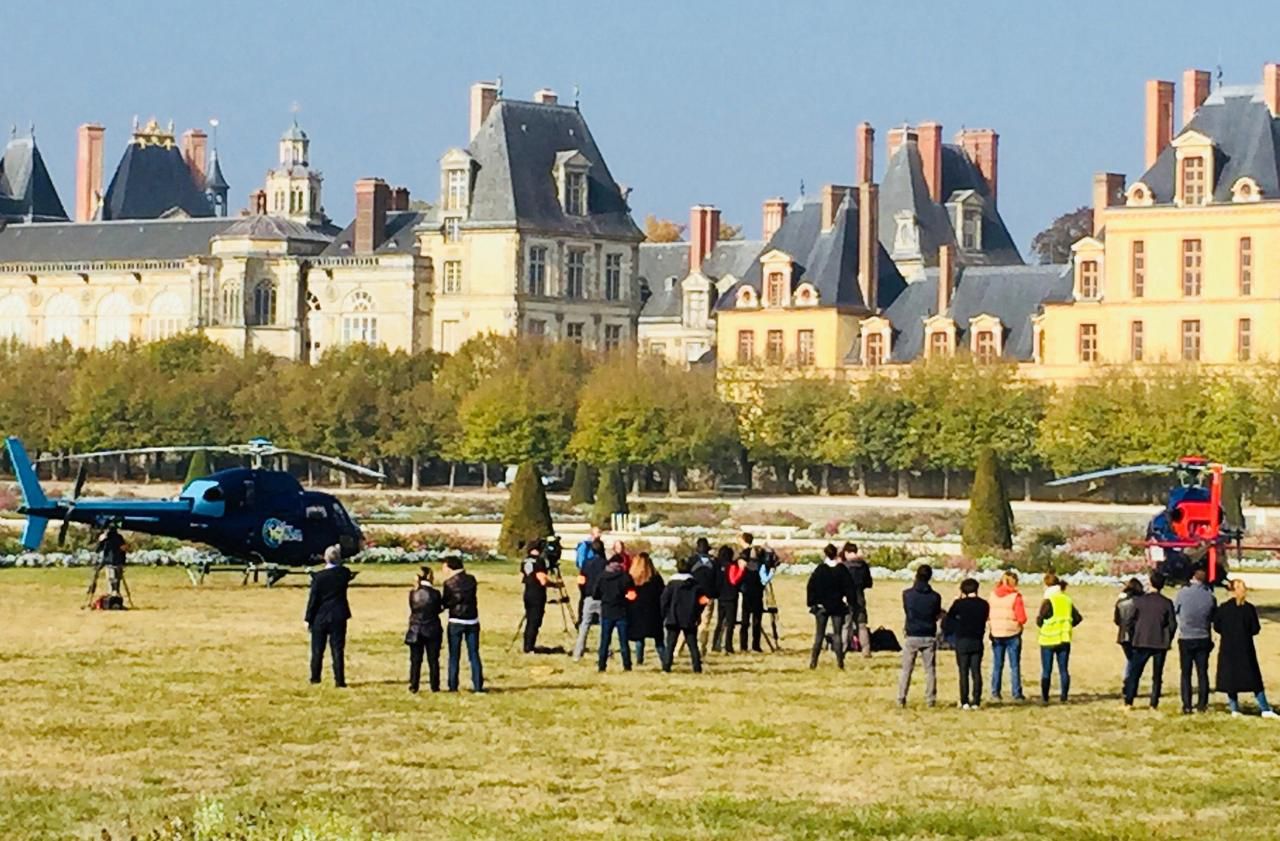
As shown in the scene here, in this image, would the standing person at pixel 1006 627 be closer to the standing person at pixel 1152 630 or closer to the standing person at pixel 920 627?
the standing person at pixel 920 627

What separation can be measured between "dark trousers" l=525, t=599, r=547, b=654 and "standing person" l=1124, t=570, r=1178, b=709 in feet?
20.0

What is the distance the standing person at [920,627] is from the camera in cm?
2748

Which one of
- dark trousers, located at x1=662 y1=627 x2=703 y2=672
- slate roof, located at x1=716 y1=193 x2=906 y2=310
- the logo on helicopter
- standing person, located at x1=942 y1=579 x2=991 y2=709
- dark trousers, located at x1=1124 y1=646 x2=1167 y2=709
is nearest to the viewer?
standing person, located at x1=942 y1=579 x2=991 y2=709

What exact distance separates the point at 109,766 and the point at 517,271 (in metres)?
77.7

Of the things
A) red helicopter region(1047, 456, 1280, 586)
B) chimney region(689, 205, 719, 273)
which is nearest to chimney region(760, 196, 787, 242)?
chimney region(689, 205, 719, 273)

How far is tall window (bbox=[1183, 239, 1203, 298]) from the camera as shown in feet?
262

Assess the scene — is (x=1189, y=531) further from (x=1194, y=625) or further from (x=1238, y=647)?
(x=1238, y=647)

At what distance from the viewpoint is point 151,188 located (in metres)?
123

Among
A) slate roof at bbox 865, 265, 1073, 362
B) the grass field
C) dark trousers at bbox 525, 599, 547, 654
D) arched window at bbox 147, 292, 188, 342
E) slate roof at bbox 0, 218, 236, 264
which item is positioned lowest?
the grass field

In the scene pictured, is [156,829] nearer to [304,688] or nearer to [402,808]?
[402,808]

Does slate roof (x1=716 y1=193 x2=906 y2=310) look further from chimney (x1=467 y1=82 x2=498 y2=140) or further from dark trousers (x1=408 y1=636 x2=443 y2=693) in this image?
dark trousers (x1=408 y1=636 x2=443 y2=693)

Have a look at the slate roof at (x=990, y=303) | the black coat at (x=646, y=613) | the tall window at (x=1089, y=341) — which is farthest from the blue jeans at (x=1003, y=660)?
the slate roof at (x=990, y=303)

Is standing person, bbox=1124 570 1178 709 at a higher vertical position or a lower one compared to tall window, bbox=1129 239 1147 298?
lower

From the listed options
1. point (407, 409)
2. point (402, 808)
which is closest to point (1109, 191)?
point (407, 409)
